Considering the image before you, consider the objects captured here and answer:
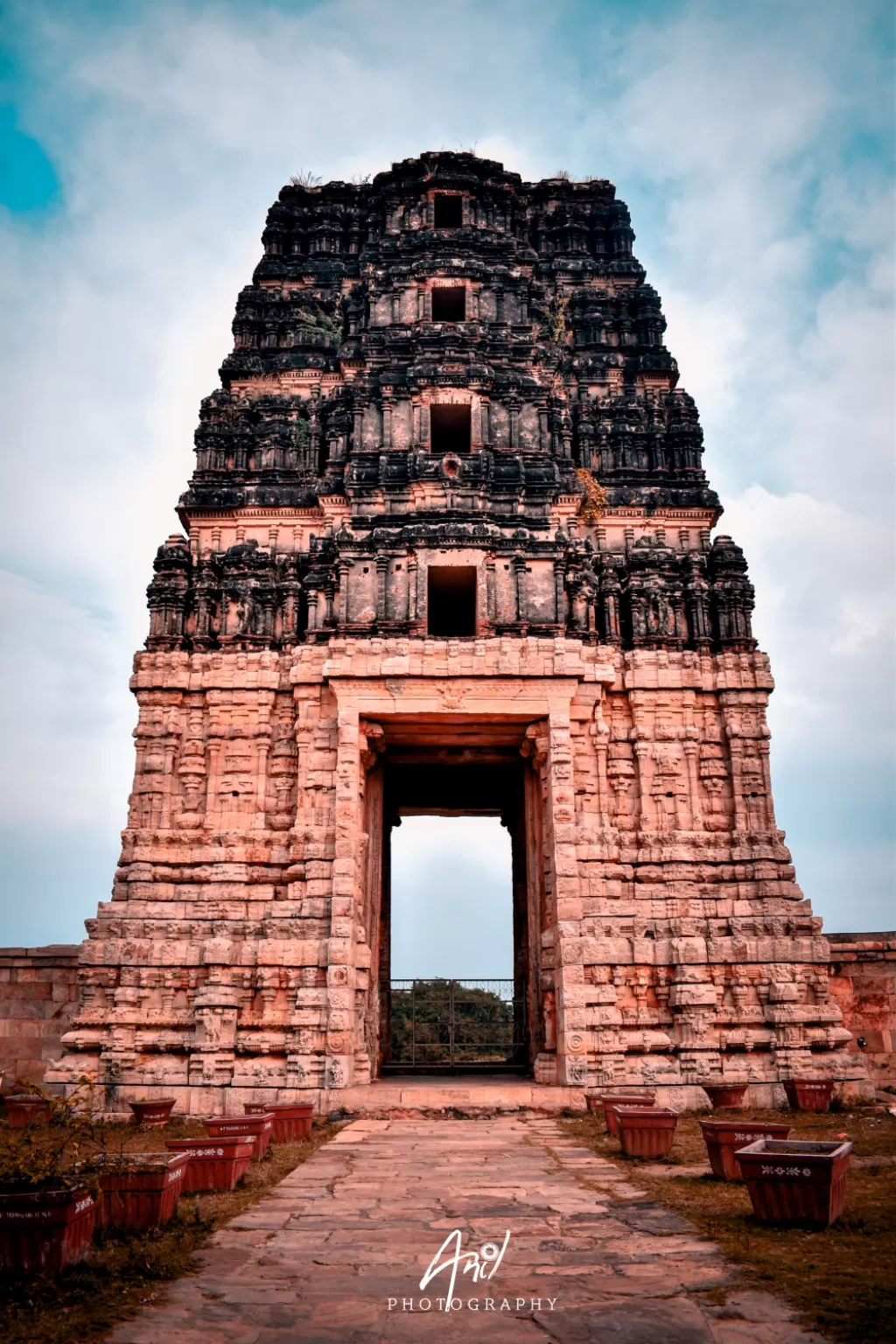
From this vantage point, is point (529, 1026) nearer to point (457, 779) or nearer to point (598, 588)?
point (457, 779)

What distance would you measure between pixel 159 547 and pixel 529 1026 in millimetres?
11440

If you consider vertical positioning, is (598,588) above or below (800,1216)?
above

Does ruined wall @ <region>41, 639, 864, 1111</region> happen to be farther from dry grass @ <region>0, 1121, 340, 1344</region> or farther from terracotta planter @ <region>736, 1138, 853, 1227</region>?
terracotta planter @ <region>736, 1138, 853, 1227</region>

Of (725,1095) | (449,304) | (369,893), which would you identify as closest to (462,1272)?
(725,1095)

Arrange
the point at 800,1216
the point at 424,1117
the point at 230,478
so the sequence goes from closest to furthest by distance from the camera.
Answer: the point at 800,1216
the point at 424,1117
the point at 230,478

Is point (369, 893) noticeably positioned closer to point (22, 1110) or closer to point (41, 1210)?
point (22, 1110)

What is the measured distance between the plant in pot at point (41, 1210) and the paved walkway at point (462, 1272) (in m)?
0.70

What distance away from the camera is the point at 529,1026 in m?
19.4

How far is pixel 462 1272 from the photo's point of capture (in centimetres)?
663

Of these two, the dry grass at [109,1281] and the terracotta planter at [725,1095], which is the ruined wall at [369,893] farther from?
the dry grass at [109,1281]

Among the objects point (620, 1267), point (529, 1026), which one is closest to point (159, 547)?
point (529, 1026)

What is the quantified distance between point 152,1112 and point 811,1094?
925 cm

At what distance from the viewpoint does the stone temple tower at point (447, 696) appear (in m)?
16.2
